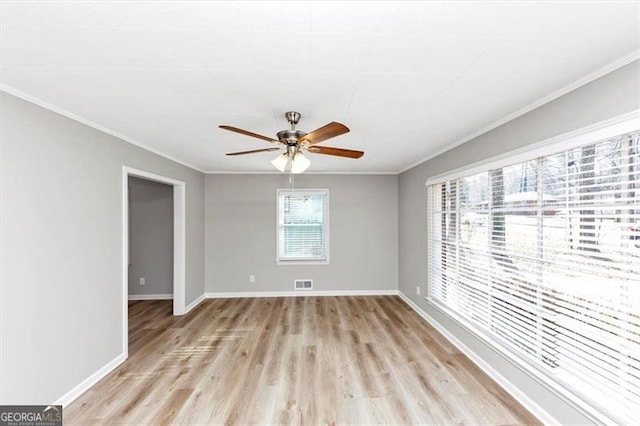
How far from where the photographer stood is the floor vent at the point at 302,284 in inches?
211

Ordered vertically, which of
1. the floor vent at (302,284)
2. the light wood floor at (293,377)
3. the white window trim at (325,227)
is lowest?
the light wood floor at (293,377)

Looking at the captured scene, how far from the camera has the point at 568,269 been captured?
1.95 meters

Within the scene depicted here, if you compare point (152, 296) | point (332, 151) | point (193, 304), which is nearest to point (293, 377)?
point (332, 151)

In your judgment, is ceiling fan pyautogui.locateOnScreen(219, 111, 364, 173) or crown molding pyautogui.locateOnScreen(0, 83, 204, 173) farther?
ceiling fan pyautogui.locateOnScreen(219, 111, 364, 173)

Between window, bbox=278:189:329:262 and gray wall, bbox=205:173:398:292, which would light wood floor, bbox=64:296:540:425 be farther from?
window, bbox=278:189:329:262

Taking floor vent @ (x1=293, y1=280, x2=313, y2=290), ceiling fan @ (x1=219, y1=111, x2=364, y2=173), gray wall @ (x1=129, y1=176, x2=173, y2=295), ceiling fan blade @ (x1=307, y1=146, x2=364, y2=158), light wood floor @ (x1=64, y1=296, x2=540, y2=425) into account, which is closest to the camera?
ceiling fan @ (x1=219, y1=111, x2=364, y2=173)

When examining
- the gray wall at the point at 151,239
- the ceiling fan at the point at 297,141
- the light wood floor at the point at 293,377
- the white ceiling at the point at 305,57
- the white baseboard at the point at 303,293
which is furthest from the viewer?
the white baseboard at the point at 303,293

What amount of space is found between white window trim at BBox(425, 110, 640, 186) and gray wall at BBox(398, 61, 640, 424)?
41mm

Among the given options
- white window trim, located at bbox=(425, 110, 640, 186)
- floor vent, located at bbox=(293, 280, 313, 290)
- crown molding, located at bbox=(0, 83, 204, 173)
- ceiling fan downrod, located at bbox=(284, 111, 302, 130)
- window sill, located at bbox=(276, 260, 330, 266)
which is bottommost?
floor vent, located at bbox=(293, 280, 313, 290)

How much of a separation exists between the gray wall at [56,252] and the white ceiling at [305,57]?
30 cm

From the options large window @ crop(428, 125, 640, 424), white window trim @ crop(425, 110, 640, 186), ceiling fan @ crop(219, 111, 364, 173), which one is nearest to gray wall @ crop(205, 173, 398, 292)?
large window @ crop(428, 125, 640, 424)

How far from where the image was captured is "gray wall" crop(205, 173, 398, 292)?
5.28 meters

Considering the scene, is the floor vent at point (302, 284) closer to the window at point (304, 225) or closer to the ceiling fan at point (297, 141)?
the window at point (304, 225)

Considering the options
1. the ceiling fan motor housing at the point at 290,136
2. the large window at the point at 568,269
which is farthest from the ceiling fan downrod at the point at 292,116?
the large window at the point at 568,269
